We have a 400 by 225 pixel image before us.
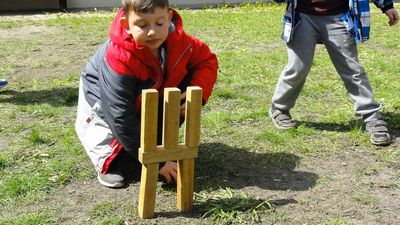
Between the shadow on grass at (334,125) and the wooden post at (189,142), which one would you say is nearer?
the wooden post at (189,142)

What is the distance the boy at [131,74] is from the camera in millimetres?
2953

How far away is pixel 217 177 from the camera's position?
11.3ft

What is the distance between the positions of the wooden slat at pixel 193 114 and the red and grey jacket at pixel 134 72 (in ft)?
1.18

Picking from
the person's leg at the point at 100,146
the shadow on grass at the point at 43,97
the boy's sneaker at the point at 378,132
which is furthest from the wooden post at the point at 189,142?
the shadow on grass at the point at 43,97

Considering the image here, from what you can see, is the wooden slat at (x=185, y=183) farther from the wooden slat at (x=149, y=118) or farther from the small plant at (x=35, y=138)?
the small plant at (x=35, y=138)

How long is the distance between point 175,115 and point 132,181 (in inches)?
32.6

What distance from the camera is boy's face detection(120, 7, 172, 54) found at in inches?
114

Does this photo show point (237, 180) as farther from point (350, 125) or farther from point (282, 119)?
point (350, 125)

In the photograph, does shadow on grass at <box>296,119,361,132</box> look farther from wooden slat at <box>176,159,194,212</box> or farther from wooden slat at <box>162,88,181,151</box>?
wooden slat at <box>162,88,181,151</box>

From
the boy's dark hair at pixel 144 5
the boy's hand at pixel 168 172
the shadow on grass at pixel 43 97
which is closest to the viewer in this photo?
the boy's dark hair at pixel 144 5

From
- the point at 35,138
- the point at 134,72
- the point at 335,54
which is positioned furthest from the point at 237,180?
the point at 35,138

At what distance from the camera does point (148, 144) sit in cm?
273

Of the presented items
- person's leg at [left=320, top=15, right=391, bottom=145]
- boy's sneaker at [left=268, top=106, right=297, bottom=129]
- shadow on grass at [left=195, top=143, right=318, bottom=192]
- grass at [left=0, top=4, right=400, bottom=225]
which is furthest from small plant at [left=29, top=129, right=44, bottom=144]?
person's leg at [left=320, top=15, right=391, bottom=145]

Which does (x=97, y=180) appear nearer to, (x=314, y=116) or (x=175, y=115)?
(x=175, y=115)
